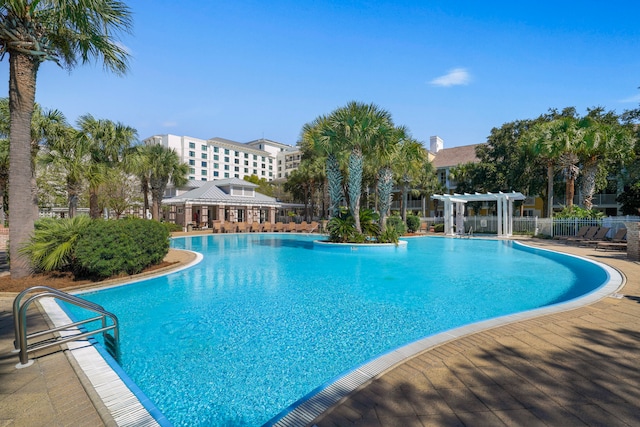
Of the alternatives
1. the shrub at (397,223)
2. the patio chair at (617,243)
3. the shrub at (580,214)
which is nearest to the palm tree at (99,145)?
the shrub at (397,223)

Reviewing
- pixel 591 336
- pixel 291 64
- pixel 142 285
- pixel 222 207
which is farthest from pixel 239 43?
pixel 222 207

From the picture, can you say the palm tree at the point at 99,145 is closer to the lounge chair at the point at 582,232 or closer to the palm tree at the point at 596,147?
the lounge chair at the point at 582,232

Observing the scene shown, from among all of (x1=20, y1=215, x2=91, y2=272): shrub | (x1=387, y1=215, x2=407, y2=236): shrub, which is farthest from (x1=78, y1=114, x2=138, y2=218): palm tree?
(x1=387, y1=215, x2=407, y2=236): shrub

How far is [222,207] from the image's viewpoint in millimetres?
32688

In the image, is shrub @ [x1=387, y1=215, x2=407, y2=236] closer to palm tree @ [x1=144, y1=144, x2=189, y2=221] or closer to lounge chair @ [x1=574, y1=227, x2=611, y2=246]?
lounge chair @ [x1=574, y1=227, x2=611, y2=246]

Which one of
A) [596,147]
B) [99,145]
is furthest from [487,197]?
[99,145]

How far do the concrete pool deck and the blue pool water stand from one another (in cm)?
96

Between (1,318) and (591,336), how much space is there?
26.6 ft

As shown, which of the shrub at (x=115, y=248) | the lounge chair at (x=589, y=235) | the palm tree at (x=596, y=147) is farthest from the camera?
the palm tree at (x=596, y=147)

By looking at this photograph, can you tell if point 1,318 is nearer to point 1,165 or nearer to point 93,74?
point 93,74

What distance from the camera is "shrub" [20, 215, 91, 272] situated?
25.3 ft

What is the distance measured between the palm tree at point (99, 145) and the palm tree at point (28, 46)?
9.99 meters

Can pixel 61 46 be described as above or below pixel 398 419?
above

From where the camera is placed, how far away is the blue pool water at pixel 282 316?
11.8 ft
